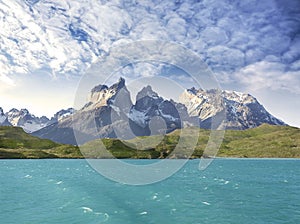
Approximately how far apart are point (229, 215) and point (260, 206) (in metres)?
13.4

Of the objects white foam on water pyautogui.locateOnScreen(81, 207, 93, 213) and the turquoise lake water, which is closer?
the turquoise lake water

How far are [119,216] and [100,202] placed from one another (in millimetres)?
15758

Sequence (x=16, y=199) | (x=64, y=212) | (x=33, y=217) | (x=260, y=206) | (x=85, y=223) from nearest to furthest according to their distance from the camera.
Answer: (x=85, y=223), (x=33, y=217), (x=64, y=212), (x=260, y=206), (x=16, y=199)

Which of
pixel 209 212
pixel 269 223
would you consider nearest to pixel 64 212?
pixel 209 212

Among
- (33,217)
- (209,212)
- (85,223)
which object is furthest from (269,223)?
(33,217)

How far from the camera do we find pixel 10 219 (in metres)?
52.2

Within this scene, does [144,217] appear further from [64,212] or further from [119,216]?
[64,212]

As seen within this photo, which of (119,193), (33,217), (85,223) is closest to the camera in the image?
(85,223)

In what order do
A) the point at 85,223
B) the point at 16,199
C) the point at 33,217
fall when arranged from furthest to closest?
1. the point at 16,199
2. the point at 33,217
3. the point at 85,223

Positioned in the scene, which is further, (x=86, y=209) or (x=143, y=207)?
(x=143, y=207)

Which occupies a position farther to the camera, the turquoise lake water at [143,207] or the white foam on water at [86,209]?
the white foam on water at [86,209]

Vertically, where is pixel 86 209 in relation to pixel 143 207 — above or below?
below

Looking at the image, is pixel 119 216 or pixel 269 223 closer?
pixel 269 223

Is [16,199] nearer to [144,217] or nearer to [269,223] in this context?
[144,217]
